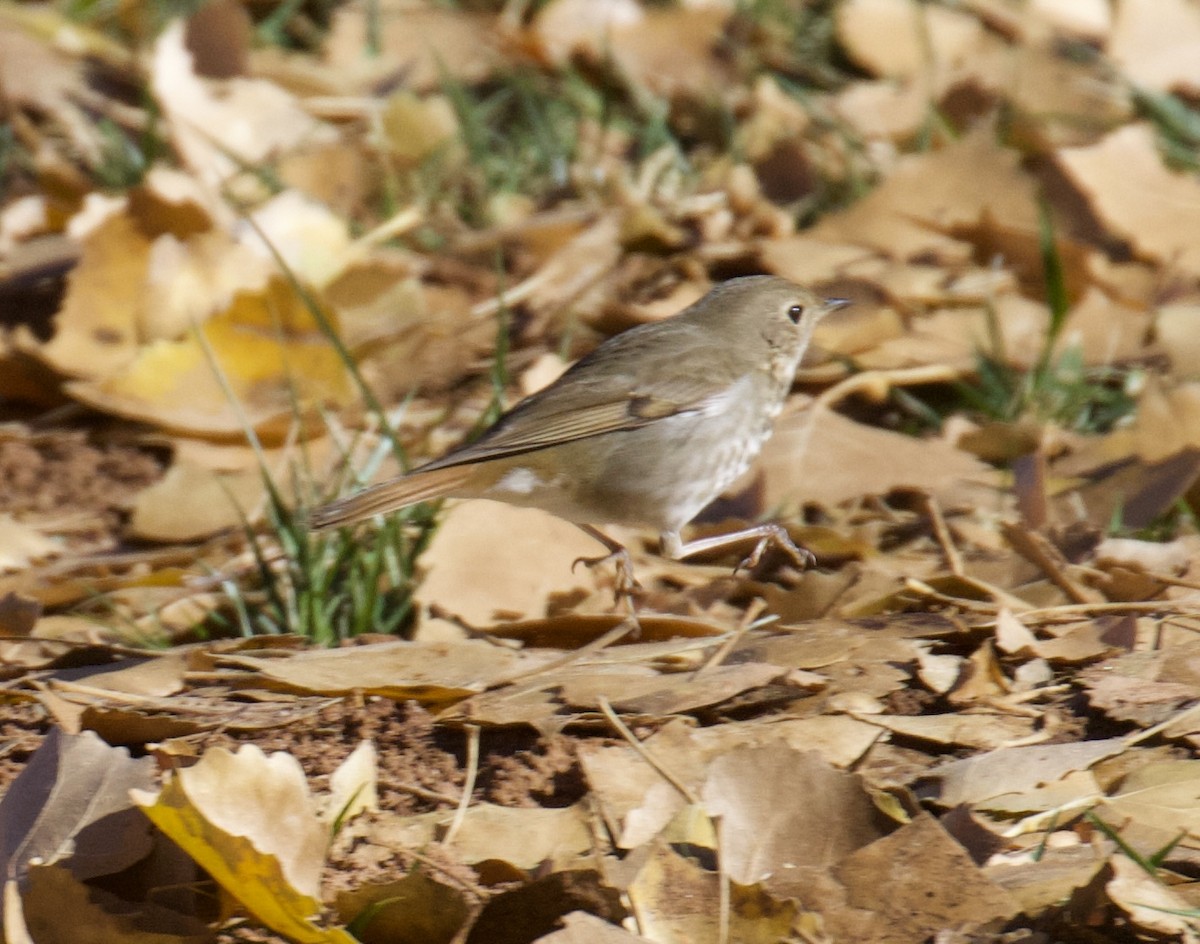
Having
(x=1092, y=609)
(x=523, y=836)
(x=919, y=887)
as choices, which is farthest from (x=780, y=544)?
(x=919, y=887)

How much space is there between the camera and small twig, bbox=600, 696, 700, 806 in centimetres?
244

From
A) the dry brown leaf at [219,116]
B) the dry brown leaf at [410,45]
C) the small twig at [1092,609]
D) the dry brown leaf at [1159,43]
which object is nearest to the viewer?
the small twig at [1092,609]

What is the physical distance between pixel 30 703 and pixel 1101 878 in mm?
1728

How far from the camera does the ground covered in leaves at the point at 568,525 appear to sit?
7.47ft

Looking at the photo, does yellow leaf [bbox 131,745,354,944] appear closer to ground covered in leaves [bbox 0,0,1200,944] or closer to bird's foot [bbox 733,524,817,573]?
ground covered in leaves [bbox 0,0,1200,944]

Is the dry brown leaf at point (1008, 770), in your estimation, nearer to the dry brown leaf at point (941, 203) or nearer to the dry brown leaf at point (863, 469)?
the dry brown leaf at point (863, 469)

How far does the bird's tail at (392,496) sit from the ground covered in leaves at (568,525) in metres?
0.12

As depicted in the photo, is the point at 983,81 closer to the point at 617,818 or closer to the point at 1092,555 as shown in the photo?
the point at 1092,555

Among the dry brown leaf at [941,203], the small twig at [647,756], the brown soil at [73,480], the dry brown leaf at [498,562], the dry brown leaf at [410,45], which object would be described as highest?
the dry brown leaf at [410,45]

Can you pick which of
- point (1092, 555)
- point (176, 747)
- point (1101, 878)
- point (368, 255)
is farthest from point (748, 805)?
point (368, 255)

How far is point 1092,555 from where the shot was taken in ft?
10.5

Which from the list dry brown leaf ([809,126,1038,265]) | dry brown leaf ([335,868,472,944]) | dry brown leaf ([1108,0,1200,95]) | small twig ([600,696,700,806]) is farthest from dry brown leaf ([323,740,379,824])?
dry brown leaf ([1108,0,1200,95])

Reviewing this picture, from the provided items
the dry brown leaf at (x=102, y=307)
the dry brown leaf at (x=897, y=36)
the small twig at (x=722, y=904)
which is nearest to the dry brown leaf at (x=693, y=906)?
the small twig at (x=722, y=904)

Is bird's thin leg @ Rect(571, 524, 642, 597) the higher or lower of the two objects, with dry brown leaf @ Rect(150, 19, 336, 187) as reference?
lower
